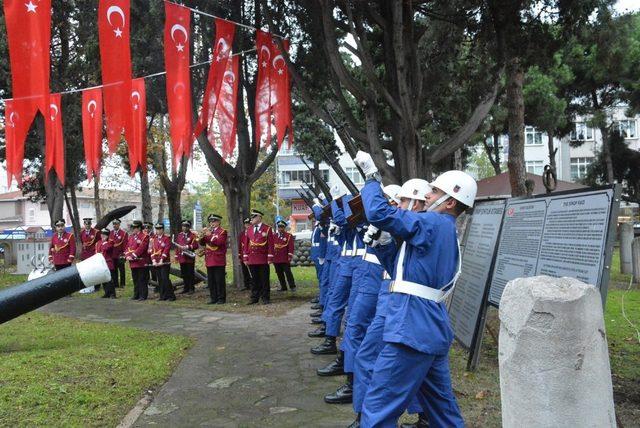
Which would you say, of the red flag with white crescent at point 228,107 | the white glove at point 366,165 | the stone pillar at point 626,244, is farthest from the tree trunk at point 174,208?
the white glove at point 366,165

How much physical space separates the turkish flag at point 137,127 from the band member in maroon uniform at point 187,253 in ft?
9.46

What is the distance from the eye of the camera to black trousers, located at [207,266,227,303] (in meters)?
12.3

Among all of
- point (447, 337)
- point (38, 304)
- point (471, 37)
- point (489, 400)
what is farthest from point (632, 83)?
point (38, 304)

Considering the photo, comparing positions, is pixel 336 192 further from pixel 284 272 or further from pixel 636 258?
pixel 636 258

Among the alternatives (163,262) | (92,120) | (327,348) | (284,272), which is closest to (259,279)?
Answer: (284,272)

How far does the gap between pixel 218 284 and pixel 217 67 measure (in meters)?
4.61

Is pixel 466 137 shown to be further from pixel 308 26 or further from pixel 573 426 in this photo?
pixel 573 426

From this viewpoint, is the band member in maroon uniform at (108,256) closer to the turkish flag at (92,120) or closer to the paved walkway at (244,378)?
the turkish flag at (92,120)

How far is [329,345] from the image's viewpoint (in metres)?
7.20

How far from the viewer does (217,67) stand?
422 inches

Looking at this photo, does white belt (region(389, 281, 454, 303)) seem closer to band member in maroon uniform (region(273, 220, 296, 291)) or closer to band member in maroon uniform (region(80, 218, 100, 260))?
band member in maroon uniform (region(273, 220, 296, 291))

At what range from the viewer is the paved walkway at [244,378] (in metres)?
4.83

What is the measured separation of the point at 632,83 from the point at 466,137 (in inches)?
727

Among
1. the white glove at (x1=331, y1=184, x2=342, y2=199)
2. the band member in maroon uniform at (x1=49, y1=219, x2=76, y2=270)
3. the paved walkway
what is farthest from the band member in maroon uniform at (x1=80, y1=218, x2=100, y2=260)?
the white glove at (x1=331, y1=184, x2=342, y2=199)
